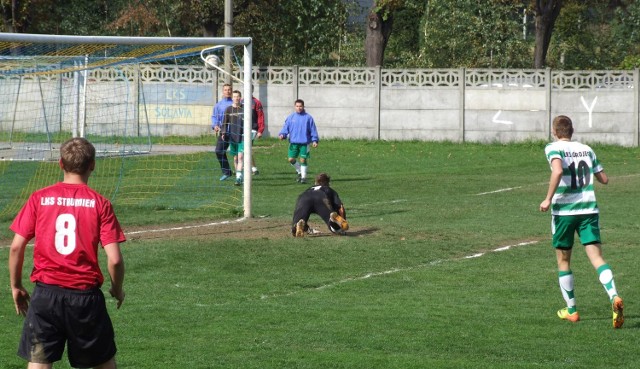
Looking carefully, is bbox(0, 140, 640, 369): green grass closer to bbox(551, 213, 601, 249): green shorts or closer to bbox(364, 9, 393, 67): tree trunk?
bbox(551, 213, 601, 249): green shorts

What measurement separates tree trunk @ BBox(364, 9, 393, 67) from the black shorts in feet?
106

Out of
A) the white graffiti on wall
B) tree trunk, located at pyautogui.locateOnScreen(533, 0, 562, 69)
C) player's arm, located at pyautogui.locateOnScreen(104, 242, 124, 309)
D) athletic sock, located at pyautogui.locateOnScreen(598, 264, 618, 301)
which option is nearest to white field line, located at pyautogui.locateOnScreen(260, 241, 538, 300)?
athletic sock, located at pyautogui.locateOnScreen(598, 264, 618, 301)

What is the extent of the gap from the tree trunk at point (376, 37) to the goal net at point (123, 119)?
7.05 metres

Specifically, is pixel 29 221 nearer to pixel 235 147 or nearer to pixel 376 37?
pixel 235 147

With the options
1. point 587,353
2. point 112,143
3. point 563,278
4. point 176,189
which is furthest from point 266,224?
point 112,143

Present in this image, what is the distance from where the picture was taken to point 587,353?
8.59 meters

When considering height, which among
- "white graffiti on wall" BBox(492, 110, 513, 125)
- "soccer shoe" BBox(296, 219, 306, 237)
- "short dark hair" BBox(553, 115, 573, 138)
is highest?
"white graffiti on wall" BBox(492, 110, 513, 125)

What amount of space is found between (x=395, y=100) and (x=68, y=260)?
26.5 m

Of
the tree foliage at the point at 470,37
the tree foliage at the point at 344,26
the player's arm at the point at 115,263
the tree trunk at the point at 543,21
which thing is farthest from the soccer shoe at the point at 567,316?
the tree foliage at the point at 470,37

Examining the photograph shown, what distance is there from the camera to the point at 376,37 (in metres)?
38.4

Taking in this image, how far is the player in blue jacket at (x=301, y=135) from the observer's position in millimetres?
22578

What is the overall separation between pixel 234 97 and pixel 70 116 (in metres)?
9.80

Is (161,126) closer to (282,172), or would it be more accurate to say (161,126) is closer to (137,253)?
(282,172)

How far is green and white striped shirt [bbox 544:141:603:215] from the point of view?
32.4 feet
